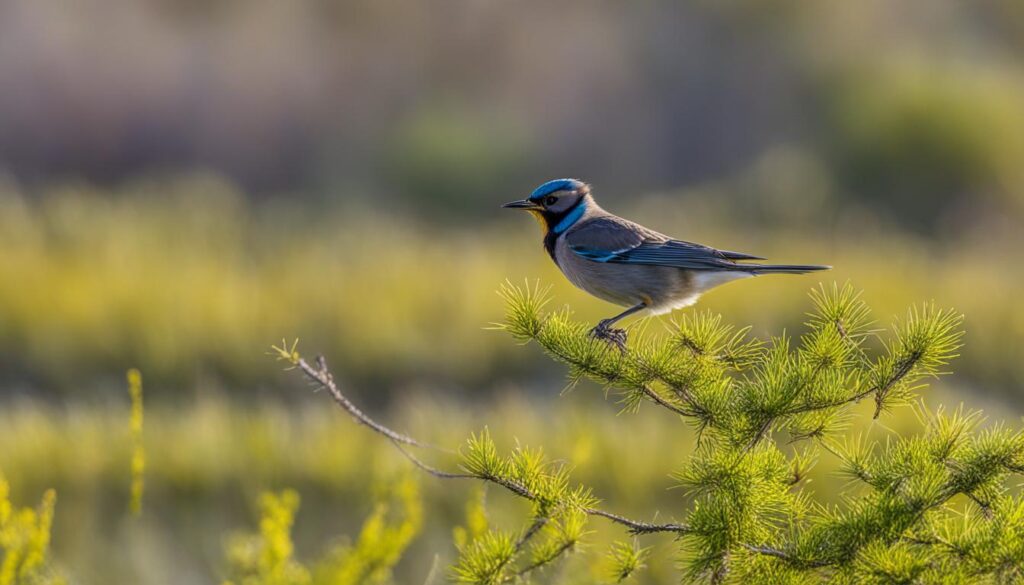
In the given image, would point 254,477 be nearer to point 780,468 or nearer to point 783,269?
point 783,269

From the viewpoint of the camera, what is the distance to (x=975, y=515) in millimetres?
3635

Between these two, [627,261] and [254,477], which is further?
[254,477]

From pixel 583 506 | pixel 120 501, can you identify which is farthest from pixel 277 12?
pixel 583 506

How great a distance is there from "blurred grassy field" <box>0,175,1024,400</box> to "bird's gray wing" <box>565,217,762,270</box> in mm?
3750

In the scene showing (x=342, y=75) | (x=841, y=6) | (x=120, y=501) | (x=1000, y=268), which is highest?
(x=841, y=6)

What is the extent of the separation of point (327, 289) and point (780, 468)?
693 centimetres

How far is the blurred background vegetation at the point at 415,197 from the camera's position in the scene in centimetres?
800

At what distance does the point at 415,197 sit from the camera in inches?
589

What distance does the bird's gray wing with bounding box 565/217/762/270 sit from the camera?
17.0ft

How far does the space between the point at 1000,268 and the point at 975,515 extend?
9.55 m

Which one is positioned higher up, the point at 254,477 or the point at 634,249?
the point at 634,249

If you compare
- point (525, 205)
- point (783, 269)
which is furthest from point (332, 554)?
point (783, 269)

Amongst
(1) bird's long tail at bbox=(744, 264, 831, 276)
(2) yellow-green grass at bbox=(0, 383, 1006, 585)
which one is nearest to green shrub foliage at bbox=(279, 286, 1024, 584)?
(1) bird's long tail at bbox=(744, 264, 831, 276)

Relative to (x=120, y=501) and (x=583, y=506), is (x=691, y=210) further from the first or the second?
(x=583, y=506)
